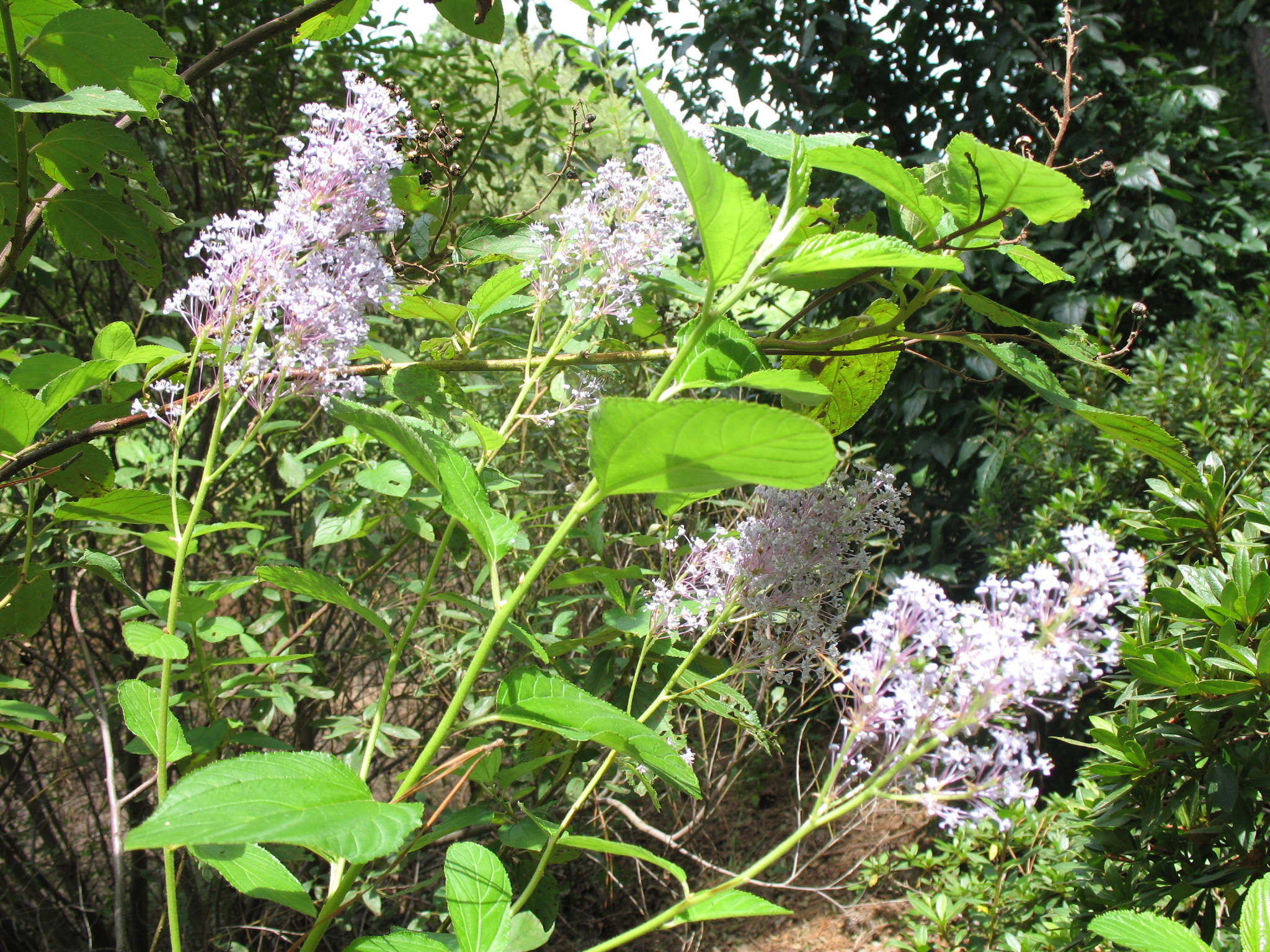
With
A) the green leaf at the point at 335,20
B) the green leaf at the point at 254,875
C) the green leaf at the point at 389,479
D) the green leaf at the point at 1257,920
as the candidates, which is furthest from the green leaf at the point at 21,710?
the green leaf at the point at 1257,920

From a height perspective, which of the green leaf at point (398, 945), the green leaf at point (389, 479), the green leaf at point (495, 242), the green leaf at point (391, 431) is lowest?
the green leaf at point (398, 945)

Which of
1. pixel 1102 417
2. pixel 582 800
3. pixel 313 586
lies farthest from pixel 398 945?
pixel 1102 417

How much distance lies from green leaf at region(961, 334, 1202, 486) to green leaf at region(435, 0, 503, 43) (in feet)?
2.92

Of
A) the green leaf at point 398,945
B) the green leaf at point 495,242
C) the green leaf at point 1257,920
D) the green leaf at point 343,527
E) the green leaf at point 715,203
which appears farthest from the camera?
the green leaf at point 343,527

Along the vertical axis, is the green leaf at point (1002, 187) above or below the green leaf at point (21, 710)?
above

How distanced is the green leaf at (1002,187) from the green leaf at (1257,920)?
0.83 meters

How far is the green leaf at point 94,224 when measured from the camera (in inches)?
44.9

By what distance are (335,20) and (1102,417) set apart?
1168 mm

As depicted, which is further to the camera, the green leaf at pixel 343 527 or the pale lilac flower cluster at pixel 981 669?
the green leaf at pixel 343 527

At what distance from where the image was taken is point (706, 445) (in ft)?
1.92

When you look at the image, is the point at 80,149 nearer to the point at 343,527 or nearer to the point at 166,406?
the point at 166,406

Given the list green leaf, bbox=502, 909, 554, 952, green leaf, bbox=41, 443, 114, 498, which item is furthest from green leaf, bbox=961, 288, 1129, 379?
green leaf, bbox=41, 443, 114, 498

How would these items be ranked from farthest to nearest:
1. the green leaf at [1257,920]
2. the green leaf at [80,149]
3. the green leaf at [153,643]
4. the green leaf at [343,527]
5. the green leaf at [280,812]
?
the green leaf at [343,527] < the green leaf at [80,149] < the green leaf at [1257,920] < the green leaf at [153,643] < the green leaf at [280,812]

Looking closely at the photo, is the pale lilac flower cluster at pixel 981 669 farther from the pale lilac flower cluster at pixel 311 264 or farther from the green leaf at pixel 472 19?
the green leaf at pixel 472 19
